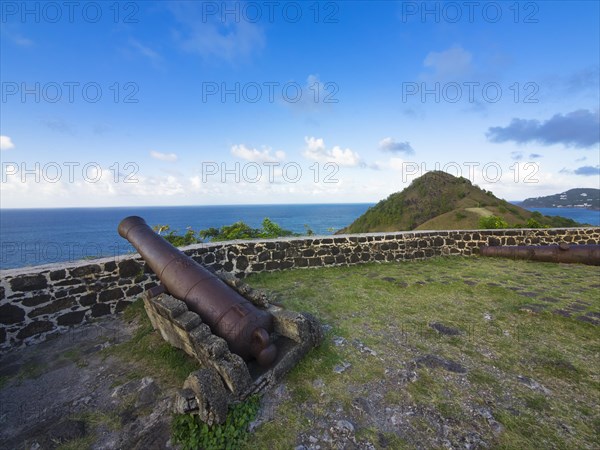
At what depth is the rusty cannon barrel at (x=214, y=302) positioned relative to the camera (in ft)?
11.8

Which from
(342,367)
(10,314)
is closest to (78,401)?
(10,314)

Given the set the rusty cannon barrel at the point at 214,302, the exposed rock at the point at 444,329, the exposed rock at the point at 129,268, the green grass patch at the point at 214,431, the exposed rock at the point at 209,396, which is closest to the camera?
the green grass patch at the point at 214,431

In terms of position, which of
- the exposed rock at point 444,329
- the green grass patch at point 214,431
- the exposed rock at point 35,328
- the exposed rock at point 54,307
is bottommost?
the green grass patch at point 214,431

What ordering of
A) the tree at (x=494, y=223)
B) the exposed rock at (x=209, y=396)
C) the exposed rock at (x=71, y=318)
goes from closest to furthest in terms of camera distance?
the exposed rock at (x=209, y=396) → the exposed rock at (x=71, y=318) → the tree at (x=494, y=223)

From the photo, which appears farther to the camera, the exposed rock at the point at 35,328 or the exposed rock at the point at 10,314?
the exposed rock at the point at 35,328

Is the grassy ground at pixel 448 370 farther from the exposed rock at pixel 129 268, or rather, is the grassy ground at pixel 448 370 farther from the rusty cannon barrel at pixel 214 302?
the exposed rock at pixel 129 268

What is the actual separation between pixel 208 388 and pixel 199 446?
0.47 meters

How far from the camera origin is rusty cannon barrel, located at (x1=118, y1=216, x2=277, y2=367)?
3.58m

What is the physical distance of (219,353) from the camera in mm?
3283

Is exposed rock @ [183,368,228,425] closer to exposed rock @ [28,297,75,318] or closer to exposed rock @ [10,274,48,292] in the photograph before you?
exposed rock @ [28,297,75,318]

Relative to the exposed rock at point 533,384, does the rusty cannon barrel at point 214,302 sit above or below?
above

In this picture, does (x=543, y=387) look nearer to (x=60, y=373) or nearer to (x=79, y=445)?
(x=79, y=445)

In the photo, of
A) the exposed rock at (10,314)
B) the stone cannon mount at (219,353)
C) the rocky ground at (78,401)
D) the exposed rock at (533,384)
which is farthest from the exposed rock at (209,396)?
the exposed rock at (10,314)

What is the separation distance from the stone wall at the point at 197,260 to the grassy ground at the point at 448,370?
75.7 inches
